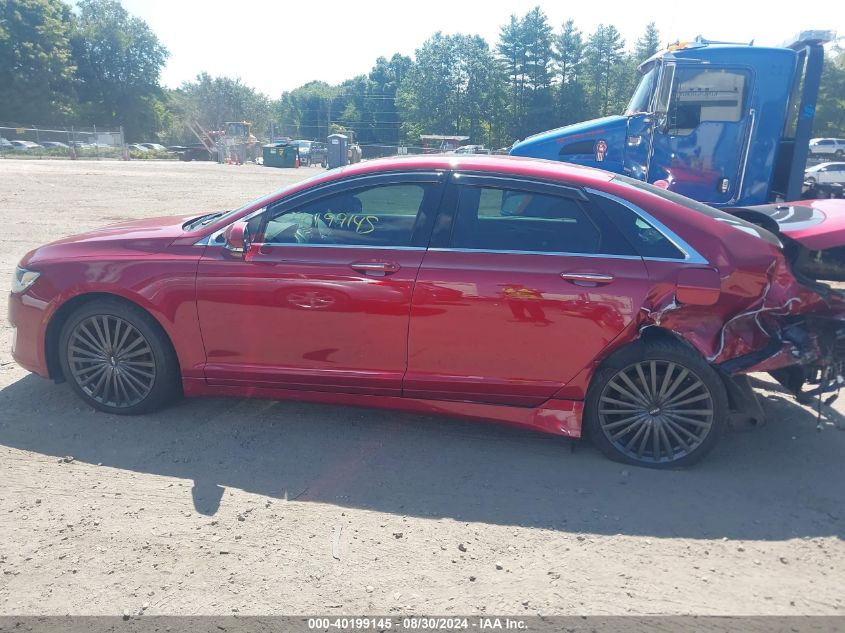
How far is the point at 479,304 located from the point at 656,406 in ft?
3.89

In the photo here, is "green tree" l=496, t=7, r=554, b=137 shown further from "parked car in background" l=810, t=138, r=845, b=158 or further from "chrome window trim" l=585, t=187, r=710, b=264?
"chrome window trim" l=585, t=187, r=710, b=264

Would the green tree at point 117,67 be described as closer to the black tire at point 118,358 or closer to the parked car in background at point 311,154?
the parked car in background at point 311,154

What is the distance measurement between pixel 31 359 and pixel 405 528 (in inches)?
112

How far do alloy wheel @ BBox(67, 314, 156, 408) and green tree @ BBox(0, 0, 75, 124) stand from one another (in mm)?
A: 76464

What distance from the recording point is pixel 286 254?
4086 millimetres

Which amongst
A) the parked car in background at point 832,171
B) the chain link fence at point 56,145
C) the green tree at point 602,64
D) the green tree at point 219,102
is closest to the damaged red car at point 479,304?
the parked car in background at point 832,171

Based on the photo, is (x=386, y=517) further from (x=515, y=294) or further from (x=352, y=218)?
(x=352, y=218)

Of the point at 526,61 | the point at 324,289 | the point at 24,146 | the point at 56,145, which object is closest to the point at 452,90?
the point at 526,61

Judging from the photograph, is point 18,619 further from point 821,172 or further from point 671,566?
point 821,172

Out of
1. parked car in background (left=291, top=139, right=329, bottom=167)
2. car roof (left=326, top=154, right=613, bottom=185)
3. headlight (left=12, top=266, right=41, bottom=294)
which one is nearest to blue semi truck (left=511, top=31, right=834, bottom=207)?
car roof (left=326, top=154, right=613, bottom=185)

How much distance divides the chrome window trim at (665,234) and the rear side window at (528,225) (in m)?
0.15

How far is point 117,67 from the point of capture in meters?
79.4

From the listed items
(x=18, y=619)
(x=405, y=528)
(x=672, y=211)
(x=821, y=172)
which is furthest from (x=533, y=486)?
(x=821, y=172)

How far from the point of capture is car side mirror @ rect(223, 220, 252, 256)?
4.05m
